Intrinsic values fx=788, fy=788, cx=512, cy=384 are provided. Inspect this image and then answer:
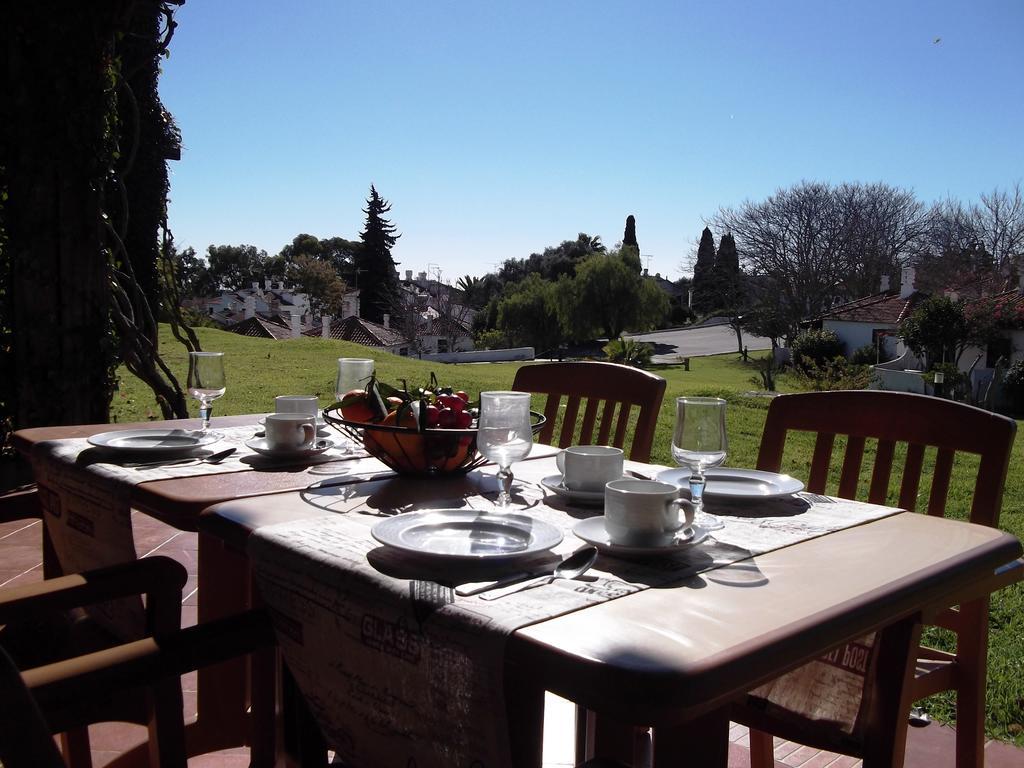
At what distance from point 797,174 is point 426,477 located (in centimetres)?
2931

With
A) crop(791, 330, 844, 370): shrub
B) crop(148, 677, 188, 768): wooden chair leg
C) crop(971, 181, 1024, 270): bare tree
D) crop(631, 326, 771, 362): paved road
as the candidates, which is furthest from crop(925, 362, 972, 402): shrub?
crop(148, 677, 188, 768): wooden chair leg

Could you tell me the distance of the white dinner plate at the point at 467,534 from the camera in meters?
1.04

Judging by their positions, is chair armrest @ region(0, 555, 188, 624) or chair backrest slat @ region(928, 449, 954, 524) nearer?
chair armrest @ region(0, 555, 188, 624)

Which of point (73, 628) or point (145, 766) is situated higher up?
point (73, 628)

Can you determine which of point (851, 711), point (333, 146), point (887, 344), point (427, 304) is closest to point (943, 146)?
point (887, 344)

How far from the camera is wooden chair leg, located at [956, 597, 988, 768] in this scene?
59.3 inches

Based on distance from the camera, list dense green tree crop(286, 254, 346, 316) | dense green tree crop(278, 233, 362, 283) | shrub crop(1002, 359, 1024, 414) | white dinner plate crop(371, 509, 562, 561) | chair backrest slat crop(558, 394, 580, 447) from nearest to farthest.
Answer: white dinner plate crop(371, 509, 562, 561), chair backrest slat crop(558, 394, 580, 447), shrub crop(1002, 359, 1024, 414), dense green tree crop(286, 254, 346, 316), dense green tree crop(278, 233, 362, 283)

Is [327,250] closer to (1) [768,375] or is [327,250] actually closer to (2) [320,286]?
(2) [320,286]

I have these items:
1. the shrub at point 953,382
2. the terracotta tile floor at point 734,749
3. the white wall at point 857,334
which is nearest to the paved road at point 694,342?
the white wall at point 857,334

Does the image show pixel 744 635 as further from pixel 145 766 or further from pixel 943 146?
pixel 943 146

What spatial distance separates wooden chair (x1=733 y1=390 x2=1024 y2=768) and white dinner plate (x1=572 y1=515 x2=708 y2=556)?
1.37 feet

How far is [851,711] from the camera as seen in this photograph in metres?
1.38

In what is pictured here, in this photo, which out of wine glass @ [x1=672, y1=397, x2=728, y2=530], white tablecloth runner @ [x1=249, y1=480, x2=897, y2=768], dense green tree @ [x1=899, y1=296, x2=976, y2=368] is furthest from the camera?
dense green tree @ [x1=899, y1=296, x2=976, y2=368]

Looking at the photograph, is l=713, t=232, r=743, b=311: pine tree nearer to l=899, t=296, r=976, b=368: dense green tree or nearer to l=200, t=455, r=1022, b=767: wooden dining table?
l=899, t=296, r=976, b=368: dense green tree
